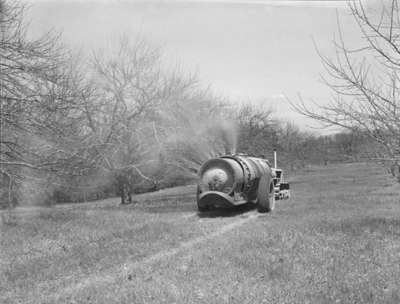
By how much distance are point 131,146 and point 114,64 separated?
4.59m

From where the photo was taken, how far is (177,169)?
31.0 meters

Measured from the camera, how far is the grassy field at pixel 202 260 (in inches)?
241

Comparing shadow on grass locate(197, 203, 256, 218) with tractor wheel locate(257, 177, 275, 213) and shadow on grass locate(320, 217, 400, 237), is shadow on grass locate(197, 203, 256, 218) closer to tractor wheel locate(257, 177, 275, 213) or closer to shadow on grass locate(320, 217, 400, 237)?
tractor wheel locate(257, 177, 275, 213)

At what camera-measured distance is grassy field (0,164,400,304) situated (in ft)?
20.1

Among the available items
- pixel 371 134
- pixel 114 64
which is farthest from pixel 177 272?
pixel 114 64

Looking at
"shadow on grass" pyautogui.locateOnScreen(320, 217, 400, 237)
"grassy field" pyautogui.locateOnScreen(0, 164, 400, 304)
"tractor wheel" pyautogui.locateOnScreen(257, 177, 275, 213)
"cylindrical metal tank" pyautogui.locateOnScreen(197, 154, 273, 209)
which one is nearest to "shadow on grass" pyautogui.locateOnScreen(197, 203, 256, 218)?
"cylindrical metal tank" pyautogui.locateOnScreen(197, 154, 273, 209)

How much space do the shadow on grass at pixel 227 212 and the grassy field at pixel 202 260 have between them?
1851mm

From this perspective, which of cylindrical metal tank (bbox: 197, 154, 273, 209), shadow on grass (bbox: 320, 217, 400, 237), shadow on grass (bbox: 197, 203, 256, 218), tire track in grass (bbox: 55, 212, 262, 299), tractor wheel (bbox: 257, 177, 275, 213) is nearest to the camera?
tire track in grass (bbox: 55, 212, 262, 299)

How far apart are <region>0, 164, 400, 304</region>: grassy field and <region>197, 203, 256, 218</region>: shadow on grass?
185cm

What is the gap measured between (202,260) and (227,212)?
8849mm

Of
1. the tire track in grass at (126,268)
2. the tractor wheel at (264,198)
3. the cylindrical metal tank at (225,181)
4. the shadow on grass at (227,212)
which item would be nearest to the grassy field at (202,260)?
the tire track in grass at (126,268)

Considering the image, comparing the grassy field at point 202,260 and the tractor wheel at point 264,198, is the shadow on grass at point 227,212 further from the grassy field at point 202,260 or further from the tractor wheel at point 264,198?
the grassy field at point 202,260

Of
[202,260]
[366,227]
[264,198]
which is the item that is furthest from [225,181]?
[202,260]

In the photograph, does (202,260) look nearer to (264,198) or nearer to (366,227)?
(366,227)
